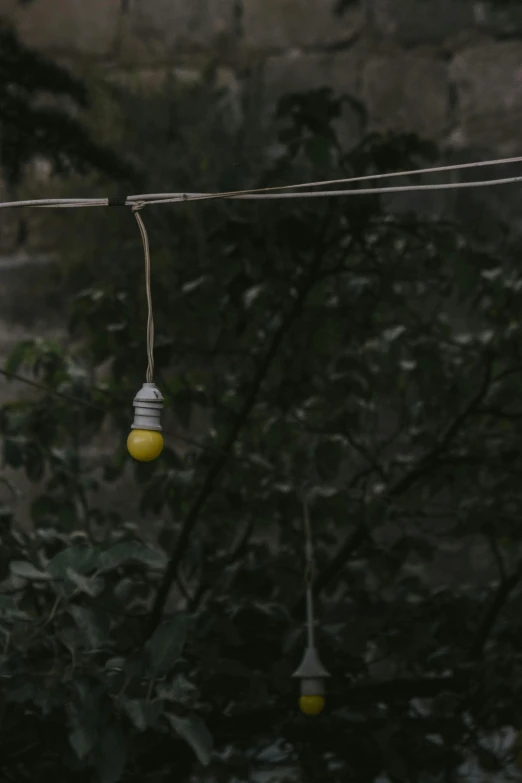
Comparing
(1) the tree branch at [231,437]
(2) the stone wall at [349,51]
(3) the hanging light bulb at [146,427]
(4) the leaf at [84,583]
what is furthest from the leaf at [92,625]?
(2) the stone wall at [349,51]

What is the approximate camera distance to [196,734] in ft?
3.41

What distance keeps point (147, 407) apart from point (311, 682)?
486mm

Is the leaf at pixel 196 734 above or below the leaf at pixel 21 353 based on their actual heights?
below

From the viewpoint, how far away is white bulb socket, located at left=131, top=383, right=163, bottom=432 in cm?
94

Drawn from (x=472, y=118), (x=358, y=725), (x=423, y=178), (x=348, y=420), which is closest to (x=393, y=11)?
(x=472, y=118)

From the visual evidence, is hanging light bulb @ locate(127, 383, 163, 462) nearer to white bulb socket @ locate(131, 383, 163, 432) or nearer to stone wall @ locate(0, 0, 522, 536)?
white bulb socket @ locate(131, 383, 163, 432)

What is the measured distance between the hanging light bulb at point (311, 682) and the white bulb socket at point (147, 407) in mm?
457

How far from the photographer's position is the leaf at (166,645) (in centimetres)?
103

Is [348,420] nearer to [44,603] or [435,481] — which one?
[435,481]

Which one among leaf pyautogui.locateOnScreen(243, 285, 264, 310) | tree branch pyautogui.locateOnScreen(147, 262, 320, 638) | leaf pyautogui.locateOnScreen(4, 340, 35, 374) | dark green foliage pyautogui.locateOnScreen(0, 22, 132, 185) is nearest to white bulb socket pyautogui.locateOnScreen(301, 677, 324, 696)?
tree branch pyautogui.locateOnScreen(147, 262, 320, 638)

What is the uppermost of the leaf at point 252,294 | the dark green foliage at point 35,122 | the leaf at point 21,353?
the dark green foliage at point 35,122

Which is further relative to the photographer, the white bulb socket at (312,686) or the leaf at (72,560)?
the white bulb socket at (312,686)

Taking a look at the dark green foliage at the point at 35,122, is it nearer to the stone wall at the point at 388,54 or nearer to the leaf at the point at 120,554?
the leaf at the point at 120,554

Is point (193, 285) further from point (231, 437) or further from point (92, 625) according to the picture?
point (92, 625)
